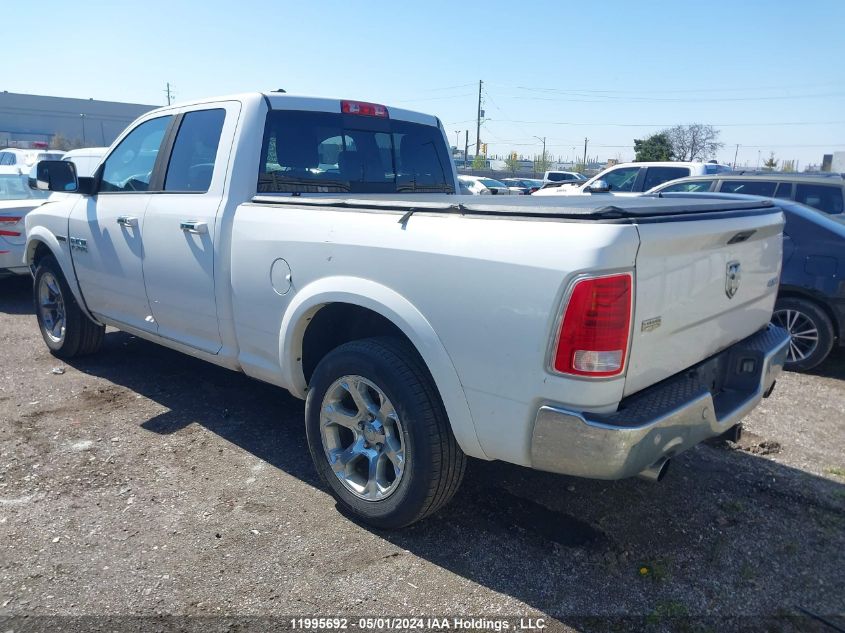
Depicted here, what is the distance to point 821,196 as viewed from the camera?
804 centimetres

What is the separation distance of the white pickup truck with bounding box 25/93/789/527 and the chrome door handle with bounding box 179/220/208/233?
1 cm

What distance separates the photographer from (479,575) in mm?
2857

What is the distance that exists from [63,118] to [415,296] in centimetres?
7107

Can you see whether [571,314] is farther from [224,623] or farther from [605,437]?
[224,623]

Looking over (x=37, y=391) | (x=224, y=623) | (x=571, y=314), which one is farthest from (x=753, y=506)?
(x=37, y=391)

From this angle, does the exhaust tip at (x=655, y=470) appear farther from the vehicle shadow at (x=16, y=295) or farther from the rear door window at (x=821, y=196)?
the vehicle shadow at (x=16, y=295)

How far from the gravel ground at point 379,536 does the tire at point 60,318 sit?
115 cm

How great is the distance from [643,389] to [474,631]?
1.15 metres

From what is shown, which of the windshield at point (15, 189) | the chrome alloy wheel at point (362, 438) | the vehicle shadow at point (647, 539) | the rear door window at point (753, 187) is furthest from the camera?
the windshield at point (15, 189)

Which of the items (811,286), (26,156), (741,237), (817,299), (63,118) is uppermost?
(63,118)

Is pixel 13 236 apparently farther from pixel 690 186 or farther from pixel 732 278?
pixel 690 186

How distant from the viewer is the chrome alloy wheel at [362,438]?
303cm

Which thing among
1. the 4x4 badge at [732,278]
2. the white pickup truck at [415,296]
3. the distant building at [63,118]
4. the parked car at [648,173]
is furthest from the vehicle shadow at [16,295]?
the distant building at [63,118]

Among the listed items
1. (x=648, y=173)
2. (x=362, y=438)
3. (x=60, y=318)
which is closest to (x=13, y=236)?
(x=60, y=318)
